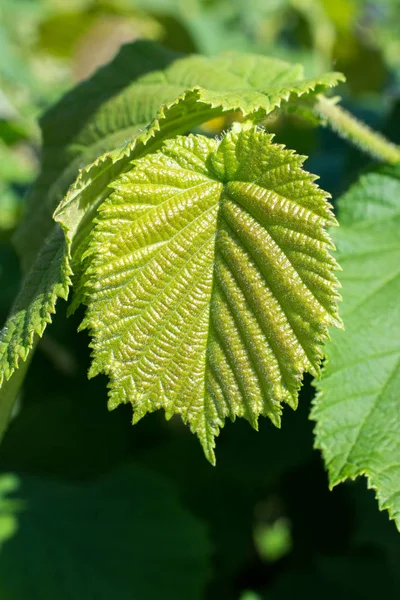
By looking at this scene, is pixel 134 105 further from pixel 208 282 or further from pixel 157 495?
pixel 157 495

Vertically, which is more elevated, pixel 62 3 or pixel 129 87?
pixel 62 3

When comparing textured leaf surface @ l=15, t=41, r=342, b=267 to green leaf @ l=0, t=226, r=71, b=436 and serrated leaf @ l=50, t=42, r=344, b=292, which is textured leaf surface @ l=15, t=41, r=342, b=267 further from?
green leaf @ l=0, t=226, r=71, b=436

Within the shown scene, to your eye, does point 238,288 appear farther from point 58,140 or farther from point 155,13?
point 155,13

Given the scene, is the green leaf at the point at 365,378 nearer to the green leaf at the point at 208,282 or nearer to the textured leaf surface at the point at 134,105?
the green leaf at the point at 208,282

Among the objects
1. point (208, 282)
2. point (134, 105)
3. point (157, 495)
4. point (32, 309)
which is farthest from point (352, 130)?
point (157, 495)

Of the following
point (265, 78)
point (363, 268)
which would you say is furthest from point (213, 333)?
point (265, 78)
